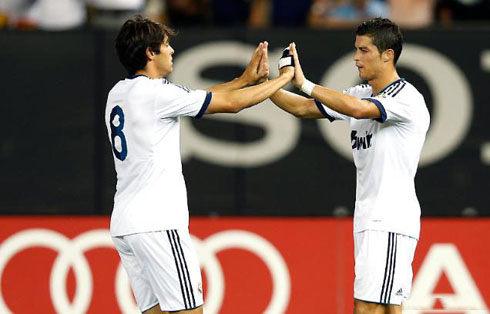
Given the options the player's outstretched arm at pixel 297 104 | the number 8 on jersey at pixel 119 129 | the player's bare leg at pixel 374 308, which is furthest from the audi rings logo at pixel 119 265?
the number 8 on jersey at pixel 119 129

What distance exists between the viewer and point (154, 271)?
736cm

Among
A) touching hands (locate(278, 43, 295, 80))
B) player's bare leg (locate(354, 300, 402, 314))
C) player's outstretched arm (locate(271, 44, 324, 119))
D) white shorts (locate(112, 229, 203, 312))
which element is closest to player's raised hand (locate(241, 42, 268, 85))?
touching hands (locate(278, 43, 295, 80))

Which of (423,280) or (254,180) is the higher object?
(254,180)

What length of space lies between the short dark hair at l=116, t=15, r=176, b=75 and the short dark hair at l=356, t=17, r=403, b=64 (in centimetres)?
131

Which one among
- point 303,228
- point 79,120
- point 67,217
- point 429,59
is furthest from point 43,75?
point 429,59

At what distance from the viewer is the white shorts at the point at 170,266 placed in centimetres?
732

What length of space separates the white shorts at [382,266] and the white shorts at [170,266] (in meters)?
1.08

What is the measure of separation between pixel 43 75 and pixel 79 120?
451 millimetres

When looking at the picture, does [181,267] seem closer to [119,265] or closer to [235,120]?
[119,265]

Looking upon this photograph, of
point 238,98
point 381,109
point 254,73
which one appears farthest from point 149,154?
point 381,109

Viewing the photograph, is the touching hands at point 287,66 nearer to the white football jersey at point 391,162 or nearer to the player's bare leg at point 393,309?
the white football jersey at point 391,162

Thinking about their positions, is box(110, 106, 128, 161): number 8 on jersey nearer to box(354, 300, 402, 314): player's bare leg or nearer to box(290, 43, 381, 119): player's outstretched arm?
box(290, 43, 381, 119): player's outstretched arm

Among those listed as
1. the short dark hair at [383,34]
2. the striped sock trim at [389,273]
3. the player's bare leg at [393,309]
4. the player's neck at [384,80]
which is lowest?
the player's bare leg at [393,309]

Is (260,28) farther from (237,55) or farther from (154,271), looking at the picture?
(154,271)
